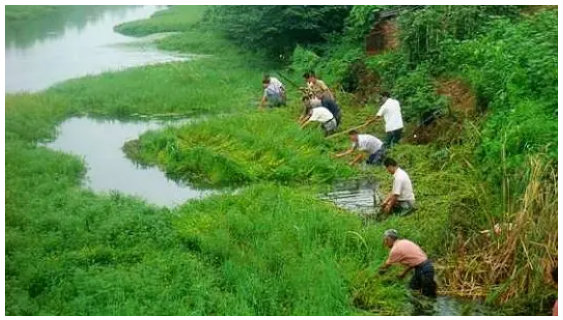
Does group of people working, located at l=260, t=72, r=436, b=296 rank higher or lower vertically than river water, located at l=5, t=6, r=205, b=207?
higher

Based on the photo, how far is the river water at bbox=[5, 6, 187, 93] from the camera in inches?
762

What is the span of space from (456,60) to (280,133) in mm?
2942

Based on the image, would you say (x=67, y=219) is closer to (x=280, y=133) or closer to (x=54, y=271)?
(x=54, y=271)

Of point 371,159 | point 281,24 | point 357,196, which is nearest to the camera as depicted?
point 357,196

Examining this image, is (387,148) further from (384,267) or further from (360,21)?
(360,21)

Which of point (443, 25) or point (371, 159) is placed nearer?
point (371, 159)

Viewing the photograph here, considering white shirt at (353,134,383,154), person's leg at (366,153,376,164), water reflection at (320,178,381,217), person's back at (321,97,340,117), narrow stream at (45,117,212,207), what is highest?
person's back at (321,97,340,117)

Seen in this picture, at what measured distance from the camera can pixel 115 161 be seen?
11.5m

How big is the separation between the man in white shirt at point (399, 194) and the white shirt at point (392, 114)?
2.55 meters

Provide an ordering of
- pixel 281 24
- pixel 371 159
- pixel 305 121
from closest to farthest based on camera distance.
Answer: pixel 371 159 → pixel 305 121 → pixel 281 24

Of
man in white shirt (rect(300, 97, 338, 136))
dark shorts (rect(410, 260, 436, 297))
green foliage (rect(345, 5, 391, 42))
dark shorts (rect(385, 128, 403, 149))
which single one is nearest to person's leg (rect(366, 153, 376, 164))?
dark shorts (rect(385, 128, 403, 149))

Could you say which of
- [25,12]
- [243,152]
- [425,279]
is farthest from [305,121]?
[25,12]

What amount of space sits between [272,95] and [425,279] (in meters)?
7.58

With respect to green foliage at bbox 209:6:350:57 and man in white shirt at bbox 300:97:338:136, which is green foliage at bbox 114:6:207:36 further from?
man in white shirt at bbox 300:97:338:136
